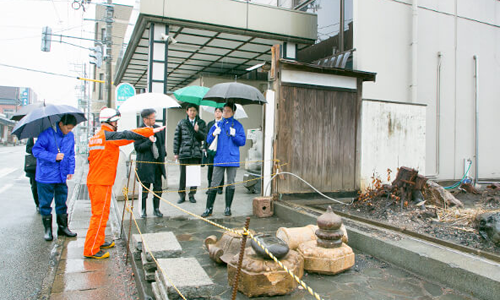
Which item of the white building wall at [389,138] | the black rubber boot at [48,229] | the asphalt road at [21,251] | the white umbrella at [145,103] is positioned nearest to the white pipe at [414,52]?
the white building wall at [389,138]

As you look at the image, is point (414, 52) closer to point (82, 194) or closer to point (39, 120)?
point (39, 120)

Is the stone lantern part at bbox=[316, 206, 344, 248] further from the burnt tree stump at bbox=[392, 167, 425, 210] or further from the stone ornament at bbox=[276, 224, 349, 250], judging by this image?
the burnt tree stump at bbox=[392, 167, 425, 210]

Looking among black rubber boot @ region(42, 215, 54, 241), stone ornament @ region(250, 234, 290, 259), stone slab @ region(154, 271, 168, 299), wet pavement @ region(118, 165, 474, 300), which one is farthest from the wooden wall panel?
black rubber boot @ region(42, 215, 54, 241)

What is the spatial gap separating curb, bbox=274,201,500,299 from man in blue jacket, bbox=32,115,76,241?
4.33 m

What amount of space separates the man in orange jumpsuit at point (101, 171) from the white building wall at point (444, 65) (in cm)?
612

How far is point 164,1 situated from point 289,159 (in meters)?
5.48

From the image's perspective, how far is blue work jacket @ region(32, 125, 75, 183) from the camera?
17.1 ft

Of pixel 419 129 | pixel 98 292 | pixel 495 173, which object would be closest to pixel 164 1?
A: pixel 419 129

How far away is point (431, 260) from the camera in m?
3.67

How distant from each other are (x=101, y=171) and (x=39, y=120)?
142 centimetres

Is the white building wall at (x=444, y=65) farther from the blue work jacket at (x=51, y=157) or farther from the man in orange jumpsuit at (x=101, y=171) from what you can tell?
the blue work jacket at (x=51, y=157)

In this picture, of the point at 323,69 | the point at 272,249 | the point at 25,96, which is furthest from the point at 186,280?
the point at 25,96

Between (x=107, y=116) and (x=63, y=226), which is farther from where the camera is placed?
(x=63, y=226)

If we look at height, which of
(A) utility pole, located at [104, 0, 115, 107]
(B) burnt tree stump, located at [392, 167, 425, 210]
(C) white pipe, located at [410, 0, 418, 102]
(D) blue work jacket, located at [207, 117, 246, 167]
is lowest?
(B) burnt tree stump, located at [392, 167, 425, 210]
